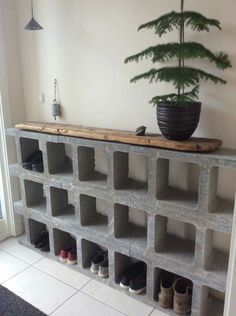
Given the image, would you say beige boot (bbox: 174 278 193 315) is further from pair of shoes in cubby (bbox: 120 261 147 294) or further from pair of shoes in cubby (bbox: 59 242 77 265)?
pair of shoes in cubby (bbox: 59 242 77 265)

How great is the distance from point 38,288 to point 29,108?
1.42m

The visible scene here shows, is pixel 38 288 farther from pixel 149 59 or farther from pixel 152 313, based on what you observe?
pixel 149 59

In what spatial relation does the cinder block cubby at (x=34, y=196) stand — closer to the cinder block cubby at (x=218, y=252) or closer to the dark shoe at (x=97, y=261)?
the dark shoe at (x=97, y=261)

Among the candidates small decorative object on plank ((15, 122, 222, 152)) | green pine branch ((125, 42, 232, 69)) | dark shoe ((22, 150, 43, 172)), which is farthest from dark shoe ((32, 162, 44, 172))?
green pine branch ((125, 42, 232, 69))

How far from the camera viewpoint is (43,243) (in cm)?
236

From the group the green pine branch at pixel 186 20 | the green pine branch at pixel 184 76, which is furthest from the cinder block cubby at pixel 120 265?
the green pine branch at pixel 186 20

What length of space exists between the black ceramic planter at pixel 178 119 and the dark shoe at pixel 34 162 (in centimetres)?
110

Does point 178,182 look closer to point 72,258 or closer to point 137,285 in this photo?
point 137,285

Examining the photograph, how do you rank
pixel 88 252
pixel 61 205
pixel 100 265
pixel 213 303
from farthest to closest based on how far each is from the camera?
pixel 61 205
pixel 88 252
pixel 100 265
pixel 213 303

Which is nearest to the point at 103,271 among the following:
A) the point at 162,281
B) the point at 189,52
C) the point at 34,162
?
the point at 162,281

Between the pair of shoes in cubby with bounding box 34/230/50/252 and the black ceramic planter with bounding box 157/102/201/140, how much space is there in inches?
57.8

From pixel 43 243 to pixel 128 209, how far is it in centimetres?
85

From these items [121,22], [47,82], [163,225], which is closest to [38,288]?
[163,225]

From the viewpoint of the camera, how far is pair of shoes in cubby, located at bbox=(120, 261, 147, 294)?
184 cm
